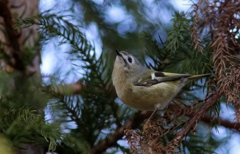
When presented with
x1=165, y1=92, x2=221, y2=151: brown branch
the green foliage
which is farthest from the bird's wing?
the green foliage

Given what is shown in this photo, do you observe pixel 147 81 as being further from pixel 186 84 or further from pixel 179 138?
pixel 179 138

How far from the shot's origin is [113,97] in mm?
1699

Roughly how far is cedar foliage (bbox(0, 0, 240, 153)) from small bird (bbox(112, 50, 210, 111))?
0.14 feet

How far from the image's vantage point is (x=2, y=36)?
1764 millimetres

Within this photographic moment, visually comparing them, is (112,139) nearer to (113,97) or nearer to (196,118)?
(113,97)

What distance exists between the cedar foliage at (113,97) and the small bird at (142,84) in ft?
0.14

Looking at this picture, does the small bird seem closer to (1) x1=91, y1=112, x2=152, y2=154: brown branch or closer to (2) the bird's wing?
(2) the bird's wing

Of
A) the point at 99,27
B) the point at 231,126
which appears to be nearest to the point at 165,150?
the point at 231,126

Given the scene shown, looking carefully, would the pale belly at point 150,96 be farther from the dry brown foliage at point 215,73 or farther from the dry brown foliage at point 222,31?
the dry brown foliage at point 222,31

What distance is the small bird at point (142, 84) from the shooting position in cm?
182

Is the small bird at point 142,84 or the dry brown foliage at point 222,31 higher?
the dry brown foliage at point 222,31

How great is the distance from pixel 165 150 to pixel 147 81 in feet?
2.88

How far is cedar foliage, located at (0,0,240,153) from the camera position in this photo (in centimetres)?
129

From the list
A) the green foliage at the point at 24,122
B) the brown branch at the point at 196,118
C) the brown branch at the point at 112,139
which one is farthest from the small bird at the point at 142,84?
the green foliage at the point at 24,122
